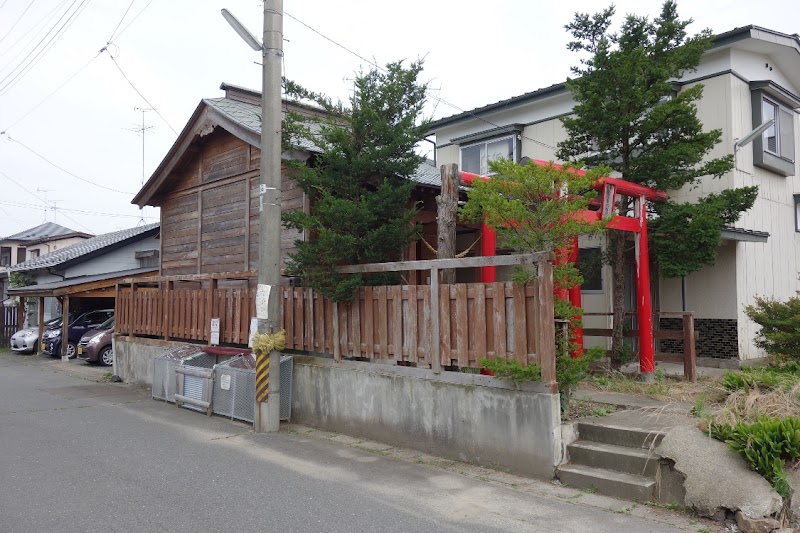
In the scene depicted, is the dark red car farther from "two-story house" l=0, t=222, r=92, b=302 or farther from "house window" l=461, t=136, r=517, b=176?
"two-story house" l=0, t=222, r=92, b=302

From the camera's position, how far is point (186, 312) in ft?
38.8

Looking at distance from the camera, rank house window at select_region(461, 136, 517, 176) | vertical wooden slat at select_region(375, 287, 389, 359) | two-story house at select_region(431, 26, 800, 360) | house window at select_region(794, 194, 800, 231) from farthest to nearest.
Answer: house window at select_region(461, 136, 517, 176), house window at select_region(794, 194, 800, 231), two-story house at select_region(431, 26, 800, 360), vertical wooden slat at select_region(375, 287, 389, 359)

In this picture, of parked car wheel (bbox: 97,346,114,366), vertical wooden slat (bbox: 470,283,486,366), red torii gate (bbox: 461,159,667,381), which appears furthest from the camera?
parked car wheel (bbox: 97,346,114,366)

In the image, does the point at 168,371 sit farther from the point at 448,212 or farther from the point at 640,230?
the point at 640,230

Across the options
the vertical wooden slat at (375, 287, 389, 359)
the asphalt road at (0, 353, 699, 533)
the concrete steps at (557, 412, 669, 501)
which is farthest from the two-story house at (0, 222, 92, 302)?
the concrete steps at (557, 412, 669, 501)

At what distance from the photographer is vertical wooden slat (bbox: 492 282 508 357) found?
21.2ft

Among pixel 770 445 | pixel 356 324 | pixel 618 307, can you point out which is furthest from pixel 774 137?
pixel 356 324

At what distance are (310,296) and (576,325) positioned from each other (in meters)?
4.00

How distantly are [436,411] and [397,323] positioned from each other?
4.13 feet

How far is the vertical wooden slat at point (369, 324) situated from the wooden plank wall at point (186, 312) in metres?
2.79

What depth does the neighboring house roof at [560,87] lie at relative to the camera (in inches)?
429

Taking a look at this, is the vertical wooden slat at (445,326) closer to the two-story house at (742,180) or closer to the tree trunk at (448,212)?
the tree trunk at (448,212)

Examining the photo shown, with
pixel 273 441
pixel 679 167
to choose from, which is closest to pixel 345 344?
pixel 273 441

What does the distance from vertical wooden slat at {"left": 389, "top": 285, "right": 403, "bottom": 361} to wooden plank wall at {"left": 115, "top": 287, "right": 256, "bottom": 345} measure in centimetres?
335
